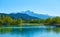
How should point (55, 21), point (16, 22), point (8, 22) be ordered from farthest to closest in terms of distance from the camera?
point (16, 22) → point (8, 22) → point (55, 21)

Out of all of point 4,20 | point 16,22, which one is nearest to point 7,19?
point 4,20

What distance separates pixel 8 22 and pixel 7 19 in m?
1.08

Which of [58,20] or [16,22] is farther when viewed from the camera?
[16,22]

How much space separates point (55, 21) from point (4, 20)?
51.8 ft

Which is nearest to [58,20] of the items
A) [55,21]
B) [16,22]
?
[55,21]

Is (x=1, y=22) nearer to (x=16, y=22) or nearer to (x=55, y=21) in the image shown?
(x=16, y=22)

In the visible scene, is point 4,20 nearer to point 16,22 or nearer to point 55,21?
point 16,22

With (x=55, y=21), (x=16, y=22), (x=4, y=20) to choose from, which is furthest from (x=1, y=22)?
(x=55, y=21)

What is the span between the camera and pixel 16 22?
50469mm

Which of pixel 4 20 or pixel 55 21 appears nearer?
pixel 55 21

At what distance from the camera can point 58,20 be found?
44.2 metres

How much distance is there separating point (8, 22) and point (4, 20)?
4.63ft

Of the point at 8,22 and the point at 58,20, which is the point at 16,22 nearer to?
the point at 8,22

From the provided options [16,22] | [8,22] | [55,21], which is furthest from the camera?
[16,22]
